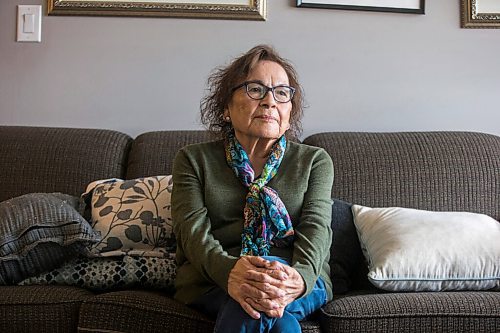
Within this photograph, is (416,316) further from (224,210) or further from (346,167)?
(346,167)

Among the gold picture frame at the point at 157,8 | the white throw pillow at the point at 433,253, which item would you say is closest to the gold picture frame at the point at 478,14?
the gold picture frame at the point at 157,8

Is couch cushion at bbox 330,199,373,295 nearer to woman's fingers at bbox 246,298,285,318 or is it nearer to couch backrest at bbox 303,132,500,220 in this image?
couch backrest at bbox 303,132,500,220

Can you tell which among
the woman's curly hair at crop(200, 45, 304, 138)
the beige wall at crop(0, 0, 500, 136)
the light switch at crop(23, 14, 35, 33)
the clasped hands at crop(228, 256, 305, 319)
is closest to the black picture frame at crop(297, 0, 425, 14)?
the beige wall at crop(0, 0, 500, 136)

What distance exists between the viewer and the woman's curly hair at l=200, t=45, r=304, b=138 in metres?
1.75

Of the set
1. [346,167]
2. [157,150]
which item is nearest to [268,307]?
[346,167]

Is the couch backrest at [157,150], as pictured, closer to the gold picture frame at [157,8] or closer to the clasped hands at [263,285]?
the gold picture frame at [157,8]

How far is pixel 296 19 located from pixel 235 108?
81 cm

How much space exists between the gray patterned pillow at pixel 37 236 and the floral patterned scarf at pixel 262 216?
444mm

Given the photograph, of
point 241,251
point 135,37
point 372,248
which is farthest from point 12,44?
point 372,248

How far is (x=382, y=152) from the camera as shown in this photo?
2092 millimetres

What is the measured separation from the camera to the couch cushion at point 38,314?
151 centimetres

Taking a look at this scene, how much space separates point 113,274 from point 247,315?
20.3 inches

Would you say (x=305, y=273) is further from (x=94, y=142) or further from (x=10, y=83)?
(x=10, y=83)

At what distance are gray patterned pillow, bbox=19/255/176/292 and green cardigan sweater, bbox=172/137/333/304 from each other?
0.09 metres
